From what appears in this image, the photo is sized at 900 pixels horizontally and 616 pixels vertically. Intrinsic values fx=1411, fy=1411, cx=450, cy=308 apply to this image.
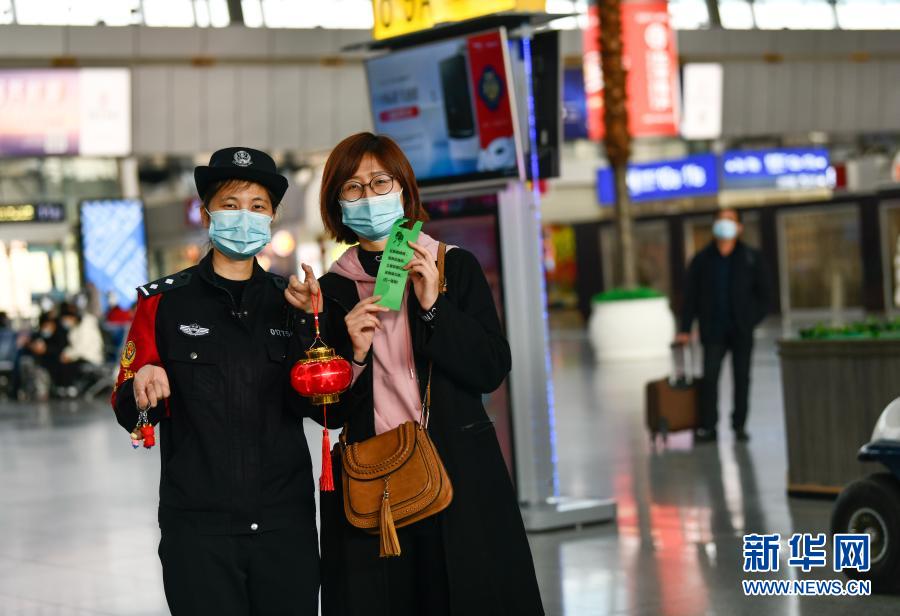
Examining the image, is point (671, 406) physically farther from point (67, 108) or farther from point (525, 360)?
point (67, 108)

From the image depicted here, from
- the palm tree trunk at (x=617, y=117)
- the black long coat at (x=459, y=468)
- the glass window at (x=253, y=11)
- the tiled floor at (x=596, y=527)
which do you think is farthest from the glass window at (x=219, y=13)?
the black long coat at (x=459, y=468)

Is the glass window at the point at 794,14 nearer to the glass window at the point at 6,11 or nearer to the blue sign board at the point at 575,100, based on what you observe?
the blue sign board at the point at 575,100

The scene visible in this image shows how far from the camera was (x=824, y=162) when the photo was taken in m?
34.2

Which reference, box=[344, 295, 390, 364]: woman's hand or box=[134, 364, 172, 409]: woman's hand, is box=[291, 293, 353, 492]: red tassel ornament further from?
box=[134, 364, 172, 409]: woman's hand

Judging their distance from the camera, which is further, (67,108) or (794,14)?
(794,14)

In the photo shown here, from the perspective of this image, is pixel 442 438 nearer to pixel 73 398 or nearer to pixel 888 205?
pixel 73 398

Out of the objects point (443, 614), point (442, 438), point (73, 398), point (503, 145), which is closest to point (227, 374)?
point (442, 438)

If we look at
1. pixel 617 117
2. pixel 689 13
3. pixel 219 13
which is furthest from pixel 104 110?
pixel 689 13

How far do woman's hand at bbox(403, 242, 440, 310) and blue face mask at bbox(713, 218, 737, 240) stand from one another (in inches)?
340

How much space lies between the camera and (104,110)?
27781mm

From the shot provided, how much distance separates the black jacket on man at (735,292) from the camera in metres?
11.5

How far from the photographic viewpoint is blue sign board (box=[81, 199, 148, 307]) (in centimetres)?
2850

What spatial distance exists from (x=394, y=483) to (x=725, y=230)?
8767mm

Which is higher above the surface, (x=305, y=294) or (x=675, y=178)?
(x=675, y=178)
